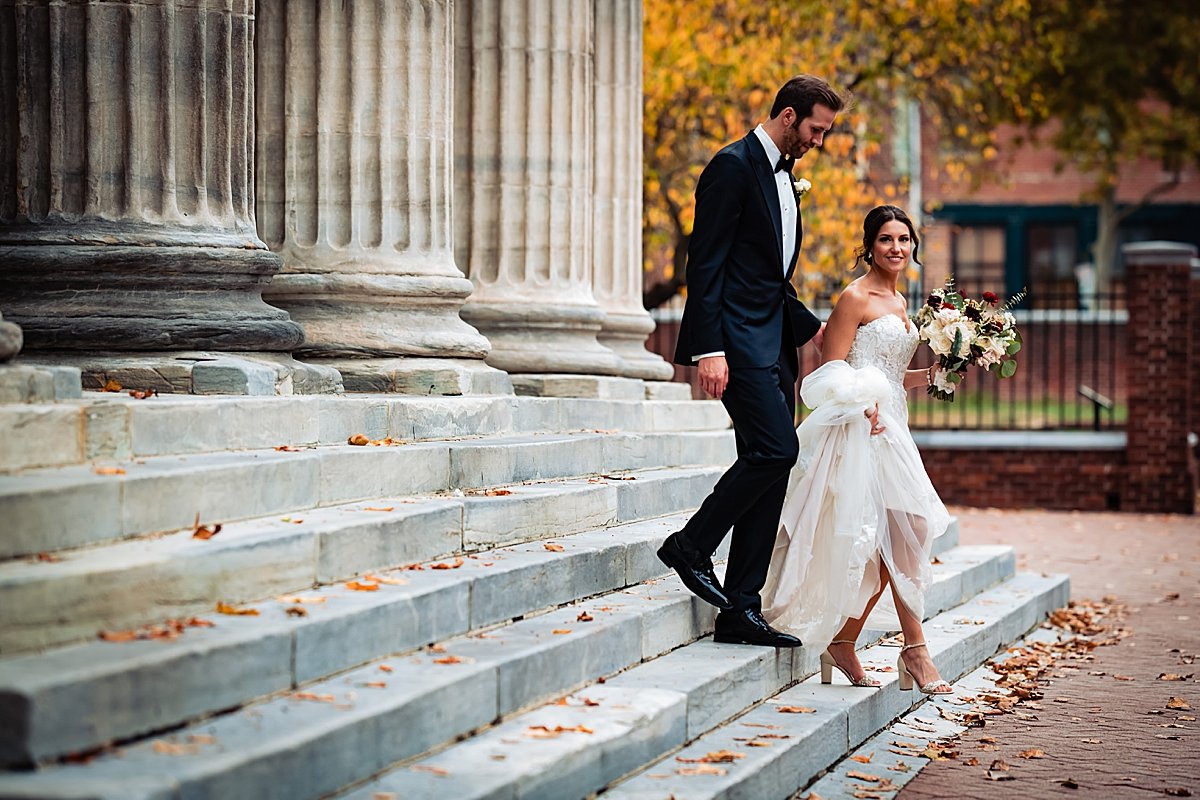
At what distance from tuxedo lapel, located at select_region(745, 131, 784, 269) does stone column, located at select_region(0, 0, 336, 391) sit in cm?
217

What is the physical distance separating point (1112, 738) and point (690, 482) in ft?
8.89

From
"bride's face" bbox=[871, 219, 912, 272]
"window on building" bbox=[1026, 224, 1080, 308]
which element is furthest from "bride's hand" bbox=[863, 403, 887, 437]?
"window on building" bbox=[1026, 224, 1080, 308]

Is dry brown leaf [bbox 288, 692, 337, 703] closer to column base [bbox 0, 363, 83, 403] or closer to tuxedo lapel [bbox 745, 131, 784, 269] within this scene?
column base [bbox 0, 363, 83, 403]

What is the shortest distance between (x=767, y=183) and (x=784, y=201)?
0.15m

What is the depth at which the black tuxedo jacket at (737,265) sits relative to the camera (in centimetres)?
693

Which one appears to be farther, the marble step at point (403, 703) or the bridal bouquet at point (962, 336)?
the bridal bouquet at point (962, 336)

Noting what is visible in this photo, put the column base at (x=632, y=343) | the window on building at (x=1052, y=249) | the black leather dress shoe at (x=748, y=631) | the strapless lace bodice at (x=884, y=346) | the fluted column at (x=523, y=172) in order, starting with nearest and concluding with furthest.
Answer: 1. the black leather dress shoe at (x=748, y=631)
2. the strapless lace bodice at (x=884, y=346)
3. the fluted column at (x=523, y=172)
4. the column base at (x=632, y=343)
5. the window on building at (x=1052, y=249)

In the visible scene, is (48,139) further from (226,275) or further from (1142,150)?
(1142,150)

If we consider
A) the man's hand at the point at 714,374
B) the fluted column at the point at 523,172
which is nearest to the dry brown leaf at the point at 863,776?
the man's hand at the point at 714,374

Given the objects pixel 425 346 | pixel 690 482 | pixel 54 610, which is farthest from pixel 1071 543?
pixel 54 610

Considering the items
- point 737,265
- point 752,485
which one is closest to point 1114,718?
point 752,485

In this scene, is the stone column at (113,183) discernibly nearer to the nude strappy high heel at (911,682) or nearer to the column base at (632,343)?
the nude strappy high heel at (911,682)

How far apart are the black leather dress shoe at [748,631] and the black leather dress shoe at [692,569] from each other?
0.12 metres

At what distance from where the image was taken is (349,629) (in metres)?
5.38
